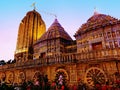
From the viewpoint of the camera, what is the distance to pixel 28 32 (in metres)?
36.6

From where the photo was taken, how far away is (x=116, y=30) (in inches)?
707

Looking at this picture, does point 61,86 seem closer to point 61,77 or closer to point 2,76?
point 61,77

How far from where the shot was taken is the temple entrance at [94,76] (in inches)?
524

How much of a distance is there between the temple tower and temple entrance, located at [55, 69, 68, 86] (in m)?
18.0

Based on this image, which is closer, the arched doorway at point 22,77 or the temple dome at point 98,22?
the temple dome at point 98,22

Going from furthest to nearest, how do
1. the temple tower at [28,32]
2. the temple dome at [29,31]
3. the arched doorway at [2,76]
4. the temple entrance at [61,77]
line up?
the temple dome at [29,31] < the temple tower at [28,32] < the arched doorway at [2,76] < the temple entrance at [61,77]

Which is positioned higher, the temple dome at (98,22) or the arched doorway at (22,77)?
the temple dome at (98,22)

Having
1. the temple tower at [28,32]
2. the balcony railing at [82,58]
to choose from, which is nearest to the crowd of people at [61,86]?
the balcony railing at [82,58]

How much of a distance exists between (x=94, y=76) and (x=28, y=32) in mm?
26546

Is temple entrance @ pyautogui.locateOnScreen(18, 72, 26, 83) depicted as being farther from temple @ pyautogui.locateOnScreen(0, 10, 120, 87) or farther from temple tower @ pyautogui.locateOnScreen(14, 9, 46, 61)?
temple tower @ pyautogui.locateOnScreen(14, 9, 46, 61)

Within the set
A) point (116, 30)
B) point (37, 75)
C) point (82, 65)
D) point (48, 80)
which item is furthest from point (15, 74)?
point (116, 30)

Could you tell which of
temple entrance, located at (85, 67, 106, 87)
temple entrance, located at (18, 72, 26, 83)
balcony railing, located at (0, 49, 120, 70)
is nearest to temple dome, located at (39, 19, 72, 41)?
balcony railing, located at (0, 49, 120, 70)

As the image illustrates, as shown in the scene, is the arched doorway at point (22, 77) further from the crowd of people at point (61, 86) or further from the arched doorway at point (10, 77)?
the crowd of people at point (61, 86)

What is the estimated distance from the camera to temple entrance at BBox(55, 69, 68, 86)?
1460 centimetres
